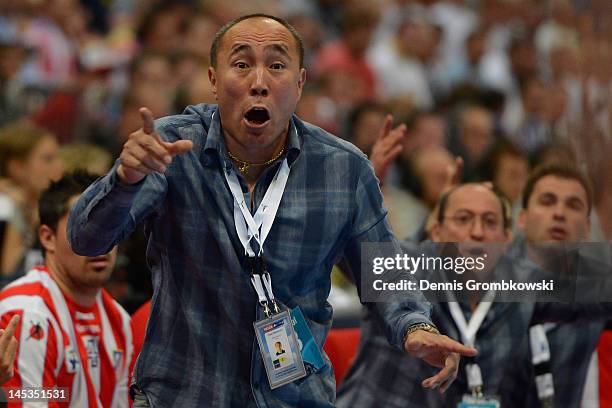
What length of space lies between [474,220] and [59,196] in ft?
5.90

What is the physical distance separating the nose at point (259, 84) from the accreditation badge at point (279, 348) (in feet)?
2.23

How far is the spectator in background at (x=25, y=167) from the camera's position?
702 cm

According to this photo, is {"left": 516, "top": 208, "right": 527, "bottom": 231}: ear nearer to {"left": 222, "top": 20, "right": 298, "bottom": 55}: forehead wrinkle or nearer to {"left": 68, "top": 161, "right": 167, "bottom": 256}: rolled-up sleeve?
{"left": 222, "top": 20, "right": 298, "bottom": 55}: forehead wrinkle

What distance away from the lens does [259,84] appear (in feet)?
11.8

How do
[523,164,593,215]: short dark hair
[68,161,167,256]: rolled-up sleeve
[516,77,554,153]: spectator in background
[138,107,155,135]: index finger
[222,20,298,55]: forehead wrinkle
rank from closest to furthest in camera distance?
[138,107,155,135]: index finger
[68,161,167,256]: rolled-up sleeve
[222,20,298,55]: forehead wrinkle
[523,164,593,215]: short dark hair
[516,77,554,153]: spectator in background

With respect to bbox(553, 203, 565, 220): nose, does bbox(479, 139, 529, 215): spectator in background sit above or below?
above

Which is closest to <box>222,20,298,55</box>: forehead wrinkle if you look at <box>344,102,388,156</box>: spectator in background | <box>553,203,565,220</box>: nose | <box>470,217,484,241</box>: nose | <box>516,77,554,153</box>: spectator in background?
<box>470,217,484,241</box>: nose

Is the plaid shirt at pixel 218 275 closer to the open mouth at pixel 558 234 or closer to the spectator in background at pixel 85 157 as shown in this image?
the open mouth at pixel 558 234

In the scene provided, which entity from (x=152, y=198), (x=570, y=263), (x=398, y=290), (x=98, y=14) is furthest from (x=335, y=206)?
(x=98, y=14)

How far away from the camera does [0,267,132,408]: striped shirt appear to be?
14.6 ft

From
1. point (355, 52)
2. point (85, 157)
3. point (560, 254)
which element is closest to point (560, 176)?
point (560, 254)

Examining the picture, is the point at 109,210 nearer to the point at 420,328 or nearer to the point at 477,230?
the point at 420,328

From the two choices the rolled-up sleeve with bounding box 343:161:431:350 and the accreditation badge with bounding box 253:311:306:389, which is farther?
the rolled-up sleeve with bounding box 343:161:431:350

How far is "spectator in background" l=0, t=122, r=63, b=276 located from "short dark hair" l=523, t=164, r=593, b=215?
2804mm
